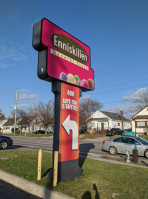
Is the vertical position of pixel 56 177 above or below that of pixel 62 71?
below

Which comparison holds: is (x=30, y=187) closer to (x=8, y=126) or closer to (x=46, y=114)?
(x=46, y=114)

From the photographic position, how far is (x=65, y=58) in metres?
6.67

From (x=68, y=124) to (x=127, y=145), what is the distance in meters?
7.72

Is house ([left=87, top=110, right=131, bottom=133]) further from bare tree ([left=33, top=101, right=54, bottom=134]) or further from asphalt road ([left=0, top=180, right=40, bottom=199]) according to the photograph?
asphalt road ([left=0, top=180, right=40, bottom=199])

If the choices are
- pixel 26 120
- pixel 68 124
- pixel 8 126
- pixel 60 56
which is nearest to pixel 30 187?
pixel 68 124

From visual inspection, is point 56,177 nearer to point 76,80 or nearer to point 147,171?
point 76,80

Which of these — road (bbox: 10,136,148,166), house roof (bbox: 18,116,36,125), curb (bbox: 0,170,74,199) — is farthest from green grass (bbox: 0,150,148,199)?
house roof (bbox: 18,116,36,125)

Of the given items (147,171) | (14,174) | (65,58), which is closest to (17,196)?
(14,174)

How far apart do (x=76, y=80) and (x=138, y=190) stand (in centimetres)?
419

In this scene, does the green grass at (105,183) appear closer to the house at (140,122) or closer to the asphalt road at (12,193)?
the asphalt road at (12,193)

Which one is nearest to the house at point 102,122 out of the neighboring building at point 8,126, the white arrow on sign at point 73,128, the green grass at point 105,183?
the neighboring building at point 8,126

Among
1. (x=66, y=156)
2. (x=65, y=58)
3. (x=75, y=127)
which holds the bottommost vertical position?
(x=66, y=156)

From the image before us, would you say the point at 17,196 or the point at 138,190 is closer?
the point at 17,196

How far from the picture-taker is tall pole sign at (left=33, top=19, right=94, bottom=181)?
5.93 m
